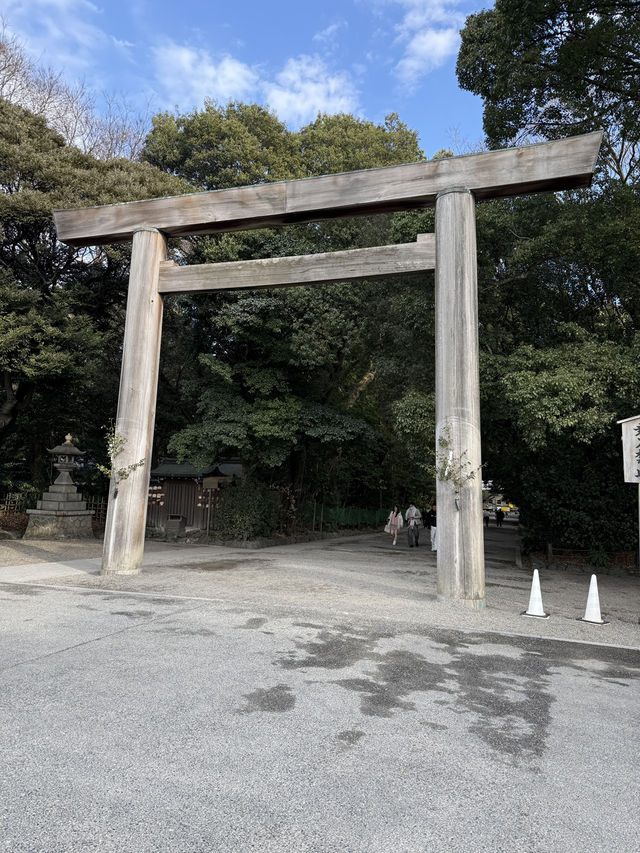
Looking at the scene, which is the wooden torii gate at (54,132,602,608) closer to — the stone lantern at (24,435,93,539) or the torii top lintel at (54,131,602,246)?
the torii top lintel at (54,131,602,246)

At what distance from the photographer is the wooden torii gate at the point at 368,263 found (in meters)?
7.42

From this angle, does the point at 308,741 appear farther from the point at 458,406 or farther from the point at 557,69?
the point at 557,69

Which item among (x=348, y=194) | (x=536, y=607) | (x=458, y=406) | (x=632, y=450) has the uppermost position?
(x=348, y=194)

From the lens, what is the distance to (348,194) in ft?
28.2

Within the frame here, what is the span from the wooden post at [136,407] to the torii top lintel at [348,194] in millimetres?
592

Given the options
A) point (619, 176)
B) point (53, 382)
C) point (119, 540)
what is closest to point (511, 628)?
point (119, 540)

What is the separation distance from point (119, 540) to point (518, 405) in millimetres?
6861

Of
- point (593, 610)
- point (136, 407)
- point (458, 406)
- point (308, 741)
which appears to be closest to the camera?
point (308, 741)

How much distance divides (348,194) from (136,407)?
16.4ft

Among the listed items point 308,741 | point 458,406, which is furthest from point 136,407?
point 308,741

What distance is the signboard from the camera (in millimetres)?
6625

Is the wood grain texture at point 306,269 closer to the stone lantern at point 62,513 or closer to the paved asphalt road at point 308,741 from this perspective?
the paved asphalt road at point 308,741

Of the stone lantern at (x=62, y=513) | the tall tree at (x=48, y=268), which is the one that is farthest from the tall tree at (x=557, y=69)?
the stone lantern at (x=62, y=513)

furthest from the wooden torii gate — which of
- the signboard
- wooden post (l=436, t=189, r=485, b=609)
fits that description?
the signboard
